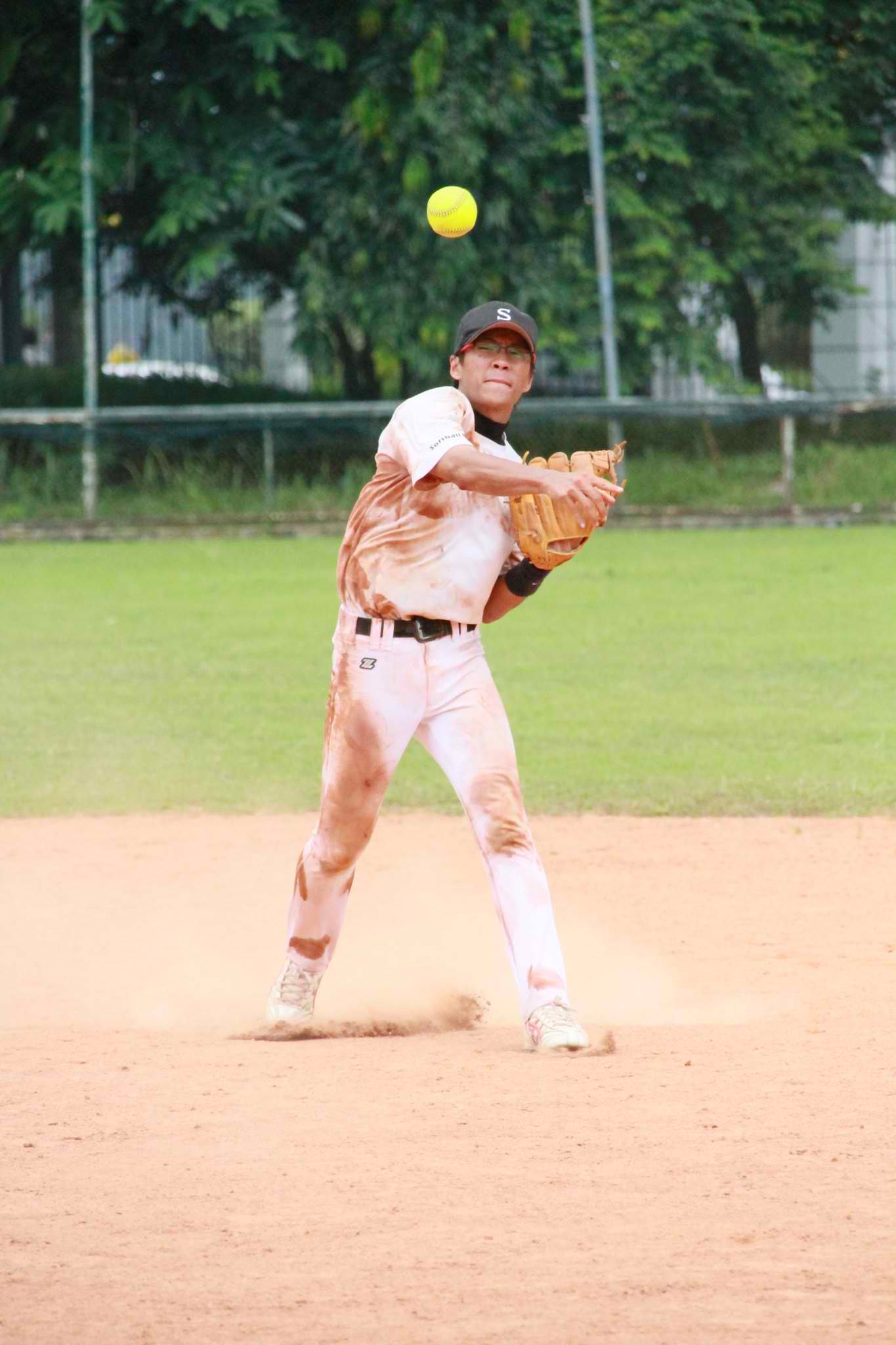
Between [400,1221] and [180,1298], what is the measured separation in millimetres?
558

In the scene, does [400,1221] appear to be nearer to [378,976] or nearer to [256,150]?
[378,976]

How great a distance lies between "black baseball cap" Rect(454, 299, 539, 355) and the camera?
5.10 meters

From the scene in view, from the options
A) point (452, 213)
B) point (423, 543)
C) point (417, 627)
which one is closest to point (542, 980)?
point (417, 627)

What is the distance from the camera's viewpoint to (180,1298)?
3.48 meters

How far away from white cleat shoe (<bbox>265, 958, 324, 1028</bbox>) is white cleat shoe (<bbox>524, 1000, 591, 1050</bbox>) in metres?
0.72

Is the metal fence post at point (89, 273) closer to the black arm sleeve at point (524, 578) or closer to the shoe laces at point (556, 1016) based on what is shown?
the black arm sleeve at point (524, 578)

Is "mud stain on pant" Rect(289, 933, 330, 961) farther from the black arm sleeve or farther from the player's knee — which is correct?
the black arm sleeve

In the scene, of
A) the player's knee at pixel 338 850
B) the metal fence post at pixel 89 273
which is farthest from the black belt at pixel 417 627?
the metal fence post at pixel 89 273

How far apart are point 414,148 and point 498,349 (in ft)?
63.6

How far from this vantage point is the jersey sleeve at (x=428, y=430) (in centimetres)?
488

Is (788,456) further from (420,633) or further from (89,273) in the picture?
(420,633)

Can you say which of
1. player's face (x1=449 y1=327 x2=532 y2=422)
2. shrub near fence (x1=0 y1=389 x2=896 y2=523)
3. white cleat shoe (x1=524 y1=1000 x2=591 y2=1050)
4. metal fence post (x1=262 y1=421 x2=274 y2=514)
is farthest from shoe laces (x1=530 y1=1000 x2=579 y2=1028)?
metal fence post (x1=262 y1=421 x2=274 y2=514)

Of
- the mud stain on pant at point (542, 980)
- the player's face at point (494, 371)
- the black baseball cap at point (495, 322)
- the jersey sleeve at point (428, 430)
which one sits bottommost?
the mud stain on pant at point (542, 980)

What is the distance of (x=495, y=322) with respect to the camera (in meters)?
5.09
